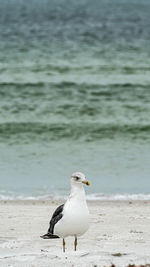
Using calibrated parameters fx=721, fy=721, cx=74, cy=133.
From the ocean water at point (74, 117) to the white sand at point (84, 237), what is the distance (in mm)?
1184

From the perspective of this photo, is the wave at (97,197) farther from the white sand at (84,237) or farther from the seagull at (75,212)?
the seagull at (75,212)

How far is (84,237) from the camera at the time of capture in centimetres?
984

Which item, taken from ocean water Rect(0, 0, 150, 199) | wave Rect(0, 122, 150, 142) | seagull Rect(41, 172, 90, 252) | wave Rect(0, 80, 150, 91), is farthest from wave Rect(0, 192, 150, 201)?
wave Rect(0, 80, 150, 91)

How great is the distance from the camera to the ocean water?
48.0 feet

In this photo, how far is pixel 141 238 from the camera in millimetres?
9633

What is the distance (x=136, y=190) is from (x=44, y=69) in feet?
61.4

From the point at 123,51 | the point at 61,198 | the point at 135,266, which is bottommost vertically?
the point at 135,266

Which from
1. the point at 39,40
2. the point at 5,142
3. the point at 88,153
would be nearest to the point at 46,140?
the point at 5,142

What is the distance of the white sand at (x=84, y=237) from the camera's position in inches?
320

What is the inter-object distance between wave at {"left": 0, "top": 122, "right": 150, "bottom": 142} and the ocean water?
3 cm

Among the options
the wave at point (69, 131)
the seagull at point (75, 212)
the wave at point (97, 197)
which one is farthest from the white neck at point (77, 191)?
the wave at point (69, 131)

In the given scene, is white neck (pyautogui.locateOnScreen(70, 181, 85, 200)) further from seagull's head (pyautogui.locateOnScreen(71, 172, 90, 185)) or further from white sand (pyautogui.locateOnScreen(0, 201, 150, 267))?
white sand (pyautogui.locateOnScreen(0, 201, 150, 267))

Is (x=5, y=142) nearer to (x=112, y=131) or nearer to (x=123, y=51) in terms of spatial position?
(x=112, y=131)

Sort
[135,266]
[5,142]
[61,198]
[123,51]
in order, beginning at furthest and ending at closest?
[123,51] → [5,142] → [61,198] → [135,266]
